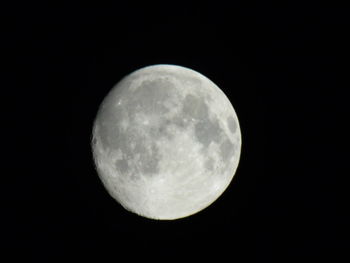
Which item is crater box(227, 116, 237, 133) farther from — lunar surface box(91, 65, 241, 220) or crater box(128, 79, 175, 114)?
crater box(128, 79, 175, 114)

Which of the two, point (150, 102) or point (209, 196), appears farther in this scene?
A: point (209, 196)

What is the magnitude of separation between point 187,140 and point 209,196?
937 millimetres

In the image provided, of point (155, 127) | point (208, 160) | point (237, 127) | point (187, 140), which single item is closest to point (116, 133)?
point (155, 127)

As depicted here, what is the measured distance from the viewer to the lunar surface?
15.2ft

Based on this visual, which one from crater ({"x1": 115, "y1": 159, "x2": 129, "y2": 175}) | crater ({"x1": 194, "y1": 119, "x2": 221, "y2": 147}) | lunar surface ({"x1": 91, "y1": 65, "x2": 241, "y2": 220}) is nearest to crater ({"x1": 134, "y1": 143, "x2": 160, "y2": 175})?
lunar surface ({"x1": 91, "y1": 65, "x2": 241, "y2": 220})

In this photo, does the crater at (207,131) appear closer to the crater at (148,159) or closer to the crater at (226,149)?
the crater at (226,149)

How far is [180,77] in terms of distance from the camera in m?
5.05

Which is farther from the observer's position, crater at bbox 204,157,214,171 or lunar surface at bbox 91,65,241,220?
crater at bbox 204,157,214,171

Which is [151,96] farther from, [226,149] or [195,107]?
[226,149]

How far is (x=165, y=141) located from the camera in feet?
15.1

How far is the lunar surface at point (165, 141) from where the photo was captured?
464cm

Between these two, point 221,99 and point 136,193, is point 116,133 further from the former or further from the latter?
point 221,99

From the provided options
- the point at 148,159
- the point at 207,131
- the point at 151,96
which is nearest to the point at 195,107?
the point at 207,131

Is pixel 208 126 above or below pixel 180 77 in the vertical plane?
below
